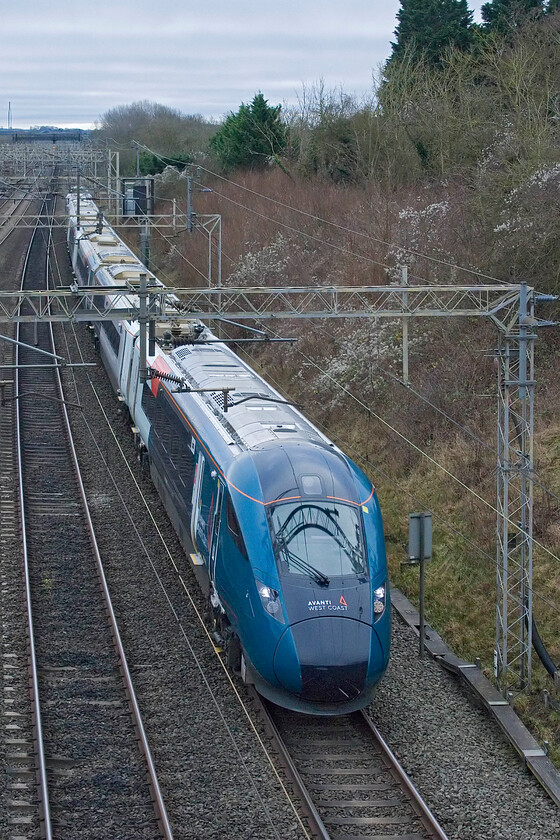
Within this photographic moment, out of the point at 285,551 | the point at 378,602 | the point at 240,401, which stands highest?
the point at 240,401

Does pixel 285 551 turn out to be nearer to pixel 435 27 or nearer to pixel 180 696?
pixel 180 696

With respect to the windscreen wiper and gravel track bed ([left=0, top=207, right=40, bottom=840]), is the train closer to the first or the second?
the windscreen wiper

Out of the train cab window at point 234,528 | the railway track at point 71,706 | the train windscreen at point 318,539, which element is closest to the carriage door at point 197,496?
the railway track at point 71,706

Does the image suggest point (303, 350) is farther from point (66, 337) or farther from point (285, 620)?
point (285, 620)

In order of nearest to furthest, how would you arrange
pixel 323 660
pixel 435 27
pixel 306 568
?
pixel 323 660 < pixel 306 568 < pixel 435 27

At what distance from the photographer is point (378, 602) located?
10.9 metres

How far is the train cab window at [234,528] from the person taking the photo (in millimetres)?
11188

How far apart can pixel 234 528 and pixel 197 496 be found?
232 cm

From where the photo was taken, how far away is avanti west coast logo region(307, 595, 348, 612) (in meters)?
10.5

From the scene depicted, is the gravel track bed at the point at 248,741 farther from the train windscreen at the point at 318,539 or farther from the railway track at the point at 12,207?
the railway track at the point at 12,207

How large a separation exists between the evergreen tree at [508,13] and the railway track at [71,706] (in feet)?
79.8

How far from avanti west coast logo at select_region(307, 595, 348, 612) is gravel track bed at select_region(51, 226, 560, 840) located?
1628mm

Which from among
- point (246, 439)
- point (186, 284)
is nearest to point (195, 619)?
point (246, 439)

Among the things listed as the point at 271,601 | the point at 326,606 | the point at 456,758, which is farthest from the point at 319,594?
the point at 456,758
